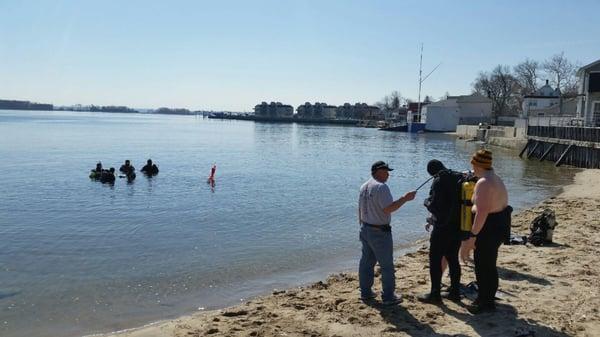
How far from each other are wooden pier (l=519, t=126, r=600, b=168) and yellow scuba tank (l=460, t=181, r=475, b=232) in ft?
108

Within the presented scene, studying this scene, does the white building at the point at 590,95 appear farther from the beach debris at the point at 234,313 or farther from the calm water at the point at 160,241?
the beach debris at the point at 234,313

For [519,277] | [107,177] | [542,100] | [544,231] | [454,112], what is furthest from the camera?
[454,112]

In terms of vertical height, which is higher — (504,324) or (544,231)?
(544,231)

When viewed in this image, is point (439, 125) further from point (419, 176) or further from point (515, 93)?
point (419, 176)

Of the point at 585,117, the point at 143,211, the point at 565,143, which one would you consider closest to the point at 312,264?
the point at 143,211

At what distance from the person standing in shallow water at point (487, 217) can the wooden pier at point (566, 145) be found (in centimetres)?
3307

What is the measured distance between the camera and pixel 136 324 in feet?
24.3

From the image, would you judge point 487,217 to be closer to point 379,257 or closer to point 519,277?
point 379,257

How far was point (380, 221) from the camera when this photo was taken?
639 cm

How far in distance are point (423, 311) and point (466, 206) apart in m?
1.47

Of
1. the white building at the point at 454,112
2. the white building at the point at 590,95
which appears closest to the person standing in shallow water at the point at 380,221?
the white building at the point at 590,95

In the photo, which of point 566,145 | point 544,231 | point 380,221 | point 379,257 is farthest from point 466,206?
point 566,145

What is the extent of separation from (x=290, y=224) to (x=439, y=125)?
11128cm

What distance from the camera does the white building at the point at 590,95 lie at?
43.8 meters
